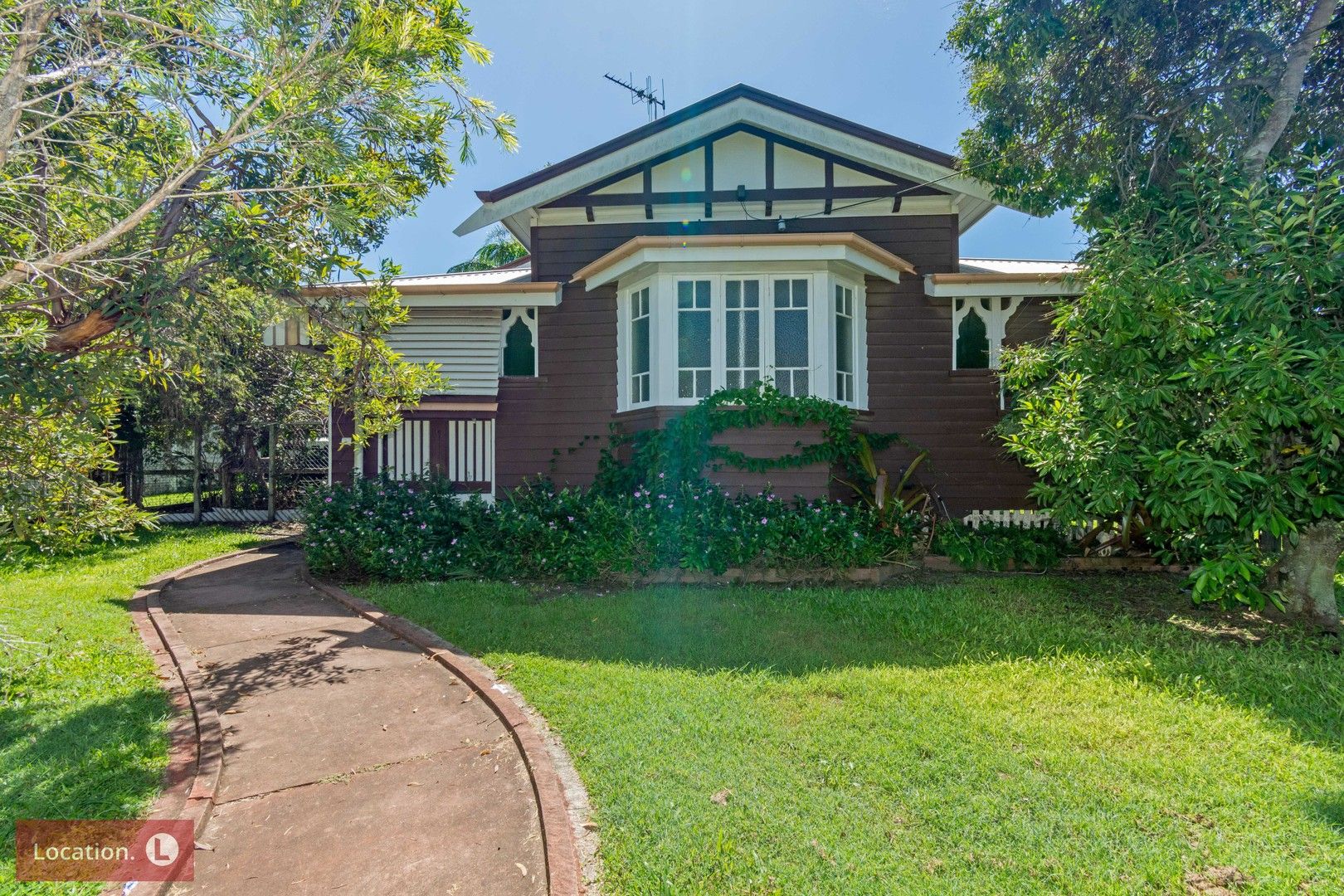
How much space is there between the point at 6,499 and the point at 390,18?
4.18m

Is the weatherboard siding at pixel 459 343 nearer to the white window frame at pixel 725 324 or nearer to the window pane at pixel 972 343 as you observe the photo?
the white window frame at pixel 725 324

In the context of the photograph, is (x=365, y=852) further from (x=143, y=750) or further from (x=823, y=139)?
(x=823, y=139)

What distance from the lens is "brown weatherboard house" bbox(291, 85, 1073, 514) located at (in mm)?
9555

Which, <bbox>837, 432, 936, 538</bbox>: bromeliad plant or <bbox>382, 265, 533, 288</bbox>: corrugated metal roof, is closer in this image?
<bbox>837, 432, 936, 538</bbox>: bromeliad plant

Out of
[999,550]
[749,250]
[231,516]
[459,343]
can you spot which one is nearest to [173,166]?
[459,343]

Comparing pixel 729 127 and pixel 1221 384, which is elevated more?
pixel 729 127

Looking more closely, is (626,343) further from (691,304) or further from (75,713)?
(75,713)

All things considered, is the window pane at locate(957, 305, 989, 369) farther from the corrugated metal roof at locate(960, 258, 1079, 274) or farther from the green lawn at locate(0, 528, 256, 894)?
the green lawn at locate(0, 528, 256, 894)

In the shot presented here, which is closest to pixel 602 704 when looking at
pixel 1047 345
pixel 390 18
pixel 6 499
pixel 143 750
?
pixel 143 750

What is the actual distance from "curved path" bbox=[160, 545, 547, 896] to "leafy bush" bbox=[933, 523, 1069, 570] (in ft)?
18.7

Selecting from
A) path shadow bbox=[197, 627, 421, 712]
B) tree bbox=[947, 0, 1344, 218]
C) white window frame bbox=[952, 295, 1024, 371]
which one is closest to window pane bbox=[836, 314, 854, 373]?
white window frame bbox=[952, 295, 1024, 371]

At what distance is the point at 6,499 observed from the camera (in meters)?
4.68

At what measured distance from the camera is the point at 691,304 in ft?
29.6

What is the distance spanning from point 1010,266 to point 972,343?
6.72ft
